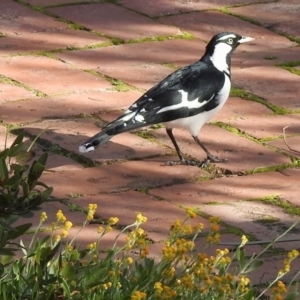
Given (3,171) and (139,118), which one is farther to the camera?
(139,118)

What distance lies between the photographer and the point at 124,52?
647cm

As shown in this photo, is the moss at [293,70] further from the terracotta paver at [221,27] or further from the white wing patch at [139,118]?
the white wing patch at [139,118]

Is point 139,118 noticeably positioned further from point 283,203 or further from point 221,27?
point 221,27

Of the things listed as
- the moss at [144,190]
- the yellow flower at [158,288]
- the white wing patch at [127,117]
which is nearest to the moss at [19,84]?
the white wing patch at [127,117]

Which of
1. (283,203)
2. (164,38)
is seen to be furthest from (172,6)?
(283,203)

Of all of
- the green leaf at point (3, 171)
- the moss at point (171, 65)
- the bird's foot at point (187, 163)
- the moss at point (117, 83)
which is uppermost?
the green leaf at point (3, 171)

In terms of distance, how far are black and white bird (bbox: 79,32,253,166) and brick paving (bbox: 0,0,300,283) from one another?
12 centimetres

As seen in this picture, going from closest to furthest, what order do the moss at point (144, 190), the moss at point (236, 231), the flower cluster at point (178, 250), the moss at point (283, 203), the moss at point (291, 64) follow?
the flower cluster at point (178, 250), the moss at point (236, 231), the moss at point (283, 203), the moss at point (144, 190), the moss at point (291, 64)

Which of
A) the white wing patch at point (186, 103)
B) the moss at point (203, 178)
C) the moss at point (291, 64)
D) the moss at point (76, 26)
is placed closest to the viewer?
the moss at point (203, 178)

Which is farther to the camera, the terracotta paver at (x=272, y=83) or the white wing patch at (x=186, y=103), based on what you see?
the terracotta paver at (x=272, y=83)

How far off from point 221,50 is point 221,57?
0.06 m

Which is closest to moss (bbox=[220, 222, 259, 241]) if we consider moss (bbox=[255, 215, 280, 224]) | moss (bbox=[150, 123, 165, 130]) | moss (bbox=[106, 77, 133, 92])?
moss (bbox=[255, 215, 280, 224])

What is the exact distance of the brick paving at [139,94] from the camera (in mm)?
4477

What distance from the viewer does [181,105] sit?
5301mm
